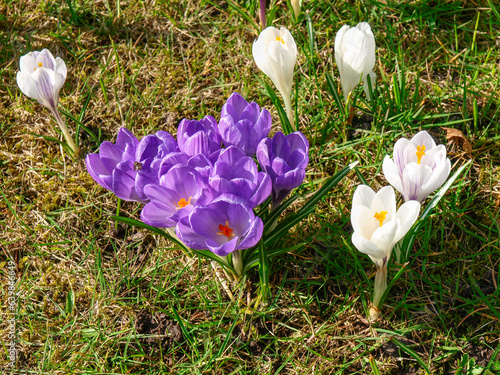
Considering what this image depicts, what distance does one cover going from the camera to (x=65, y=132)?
7.92ft

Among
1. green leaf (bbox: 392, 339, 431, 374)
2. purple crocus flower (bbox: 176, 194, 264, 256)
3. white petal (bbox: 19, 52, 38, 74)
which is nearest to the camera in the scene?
purple crocus flower (bbox: 176, 194, 264, 256)

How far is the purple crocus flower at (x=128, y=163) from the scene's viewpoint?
1.65 meters

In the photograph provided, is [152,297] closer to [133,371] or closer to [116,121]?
[133,371]

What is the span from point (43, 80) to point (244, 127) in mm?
1051

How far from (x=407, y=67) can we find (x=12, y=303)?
214cm

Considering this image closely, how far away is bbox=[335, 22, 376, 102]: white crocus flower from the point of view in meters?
2.08

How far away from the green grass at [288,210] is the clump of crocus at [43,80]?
0.67ft

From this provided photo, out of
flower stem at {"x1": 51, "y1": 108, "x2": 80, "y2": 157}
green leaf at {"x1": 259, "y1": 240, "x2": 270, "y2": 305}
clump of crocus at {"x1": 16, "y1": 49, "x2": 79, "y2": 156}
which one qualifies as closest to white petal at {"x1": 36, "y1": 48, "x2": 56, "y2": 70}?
clump of crocus at {"x1": 16, "y1": 49, "x2": 79, "y2": 156}

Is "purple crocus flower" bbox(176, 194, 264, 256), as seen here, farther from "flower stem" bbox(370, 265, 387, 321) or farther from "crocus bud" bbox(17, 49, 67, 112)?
"crocus bud" bbox(17, 49, 67, 112)

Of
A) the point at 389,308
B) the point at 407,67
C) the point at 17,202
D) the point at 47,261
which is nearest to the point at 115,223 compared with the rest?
the point at 47,261

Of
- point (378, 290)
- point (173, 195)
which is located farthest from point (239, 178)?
point (378, 290)

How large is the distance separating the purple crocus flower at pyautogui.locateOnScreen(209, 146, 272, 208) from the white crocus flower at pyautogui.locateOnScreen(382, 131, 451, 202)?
0.48 metres

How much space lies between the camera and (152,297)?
2070 mm

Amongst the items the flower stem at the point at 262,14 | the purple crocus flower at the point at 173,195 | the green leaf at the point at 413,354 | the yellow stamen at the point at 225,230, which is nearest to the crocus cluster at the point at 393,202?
the green leaf at the point at 413,354
